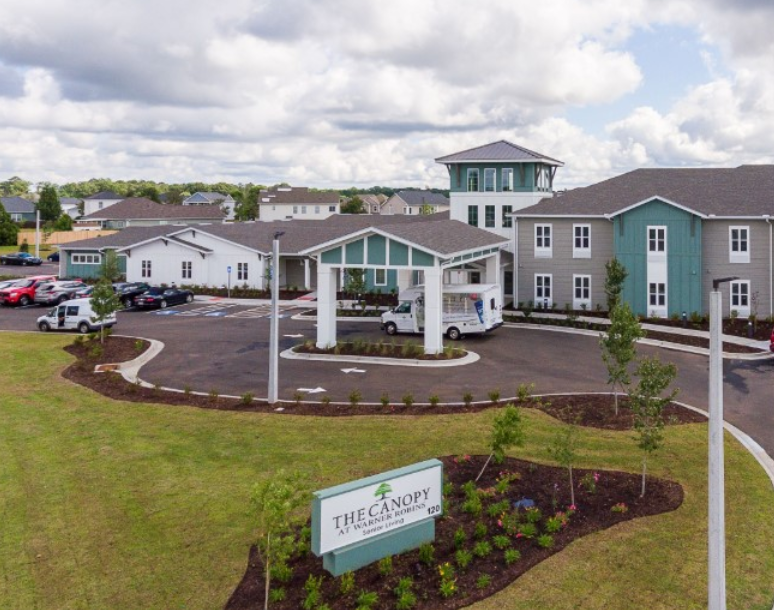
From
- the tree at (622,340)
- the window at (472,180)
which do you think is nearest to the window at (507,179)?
the window at (472,180)

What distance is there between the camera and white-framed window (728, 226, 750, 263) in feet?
123

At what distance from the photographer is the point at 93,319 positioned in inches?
1260

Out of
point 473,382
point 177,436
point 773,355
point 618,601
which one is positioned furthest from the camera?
point 773,355

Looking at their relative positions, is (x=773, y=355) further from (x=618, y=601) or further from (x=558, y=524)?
(x=618, y=601)

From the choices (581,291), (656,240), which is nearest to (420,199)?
(581,291)

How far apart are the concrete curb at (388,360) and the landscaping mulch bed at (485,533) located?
11.2m

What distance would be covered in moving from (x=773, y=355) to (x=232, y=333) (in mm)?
24215

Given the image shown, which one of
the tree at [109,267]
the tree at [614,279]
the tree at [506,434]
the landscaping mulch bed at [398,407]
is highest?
the tree at [109,267]

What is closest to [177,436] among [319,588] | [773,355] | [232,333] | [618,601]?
[319,588]

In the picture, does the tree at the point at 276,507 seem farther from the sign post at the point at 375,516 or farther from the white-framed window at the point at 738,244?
the white-framed window at the point at 738,244

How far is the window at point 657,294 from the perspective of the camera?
127ft

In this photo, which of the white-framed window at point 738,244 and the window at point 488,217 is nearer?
the white-framed window at point 738,244

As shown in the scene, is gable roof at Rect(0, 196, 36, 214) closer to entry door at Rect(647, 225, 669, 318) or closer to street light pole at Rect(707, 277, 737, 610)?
entry door at Rect(647, 225, 669, 318)

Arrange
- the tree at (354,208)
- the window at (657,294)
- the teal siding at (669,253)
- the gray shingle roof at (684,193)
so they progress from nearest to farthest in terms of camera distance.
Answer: the teal siding at (669,253)
the gray shingle roof at (684,193)
the window at (657,294)
the tree at (354,208)
